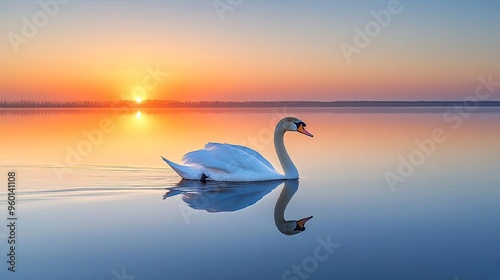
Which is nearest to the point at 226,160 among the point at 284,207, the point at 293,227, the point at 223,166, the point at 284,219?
the point at 223,166

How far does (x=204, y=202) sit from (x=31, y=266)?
3652mm

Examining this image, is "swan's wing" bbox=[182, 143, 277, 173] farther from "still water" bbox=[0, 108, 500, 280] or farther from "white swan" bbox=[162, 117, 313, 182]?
"still water" bbox=[0, 108, 500, 280]

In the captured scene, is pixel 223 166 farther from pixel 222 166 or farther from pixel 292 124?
pixel 292 124

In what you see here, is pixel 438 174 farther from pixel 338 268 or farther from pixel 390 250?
pixel 338 268

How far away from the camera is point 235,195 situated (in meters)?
10.2

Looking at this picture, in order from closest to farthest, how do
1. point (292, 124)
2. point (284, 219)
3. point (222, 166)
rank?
point (284, 219)
point (222, 166)
point (292, 124)

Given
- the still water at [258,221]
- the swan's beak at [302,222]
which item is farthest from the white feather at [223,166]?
the swan's beak at [302,222]

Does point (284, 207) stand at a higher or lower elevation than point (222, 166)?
lower

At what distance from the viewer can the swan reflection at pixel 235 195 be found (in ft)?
26.6

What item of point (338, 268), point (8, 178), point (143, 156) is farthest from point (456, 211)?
point (143, 156)

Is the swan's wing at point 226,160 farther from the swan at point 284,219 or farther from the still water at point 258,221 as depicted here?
the swan at point 284,219

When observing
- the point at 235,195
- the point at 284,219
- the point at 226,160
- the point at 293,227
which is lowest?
the point at 293,227

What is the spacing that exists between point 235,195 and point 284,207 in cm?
127

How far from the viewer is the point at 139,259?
6199mm
